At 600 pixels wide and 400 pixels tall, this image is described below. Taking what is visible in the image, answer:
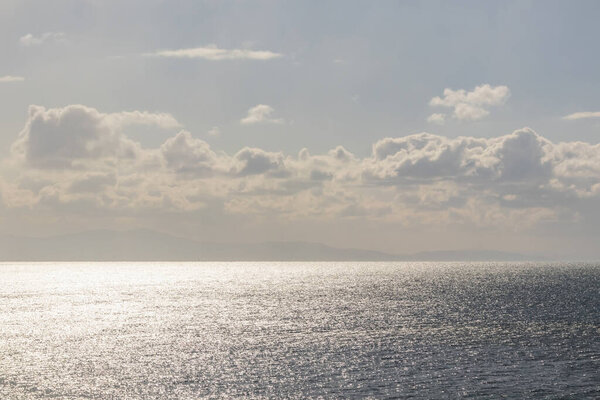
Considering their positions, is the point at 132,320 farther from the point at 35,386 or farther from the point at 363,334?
the point at 35,386

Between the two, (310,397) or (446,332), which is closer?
(310,397)

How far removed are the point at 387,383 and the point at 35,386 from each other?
44041mm

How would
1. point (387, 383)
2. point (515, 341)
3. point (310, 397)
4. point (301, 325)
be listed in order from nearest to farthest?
1. point (310, 397)
2. point (387, 383)
3. point (515, 341)
4. point (301, 325)

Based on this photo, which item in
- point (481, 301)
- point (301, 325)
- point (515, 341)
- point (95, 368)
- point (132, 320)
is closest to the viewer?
point (95, 368)

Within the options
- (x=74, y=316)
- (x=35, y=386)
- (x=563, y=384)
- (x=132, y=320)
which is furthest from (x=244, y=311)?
(x=563, y=384)

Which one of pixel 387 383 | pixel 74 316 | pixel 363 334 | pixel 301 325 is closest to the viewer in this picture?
pixel 387 383

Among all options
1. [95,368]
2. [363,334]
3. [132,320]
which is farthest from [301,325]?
[95,368]

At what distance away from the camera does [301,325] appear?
132 m

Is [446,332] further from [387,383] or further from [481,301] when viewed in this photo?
[481,301]

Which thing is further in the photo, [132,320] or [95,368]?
[132,320]

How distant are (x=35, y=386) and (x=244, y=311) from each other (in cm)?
9658

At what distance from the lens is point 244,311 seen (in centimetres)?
16950

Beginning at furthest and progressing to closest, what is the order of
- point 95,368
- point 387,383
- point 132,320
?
point 132,320 → point 95,368 → point 387,383

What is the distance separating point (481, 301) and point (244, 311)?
76863 millimetres
